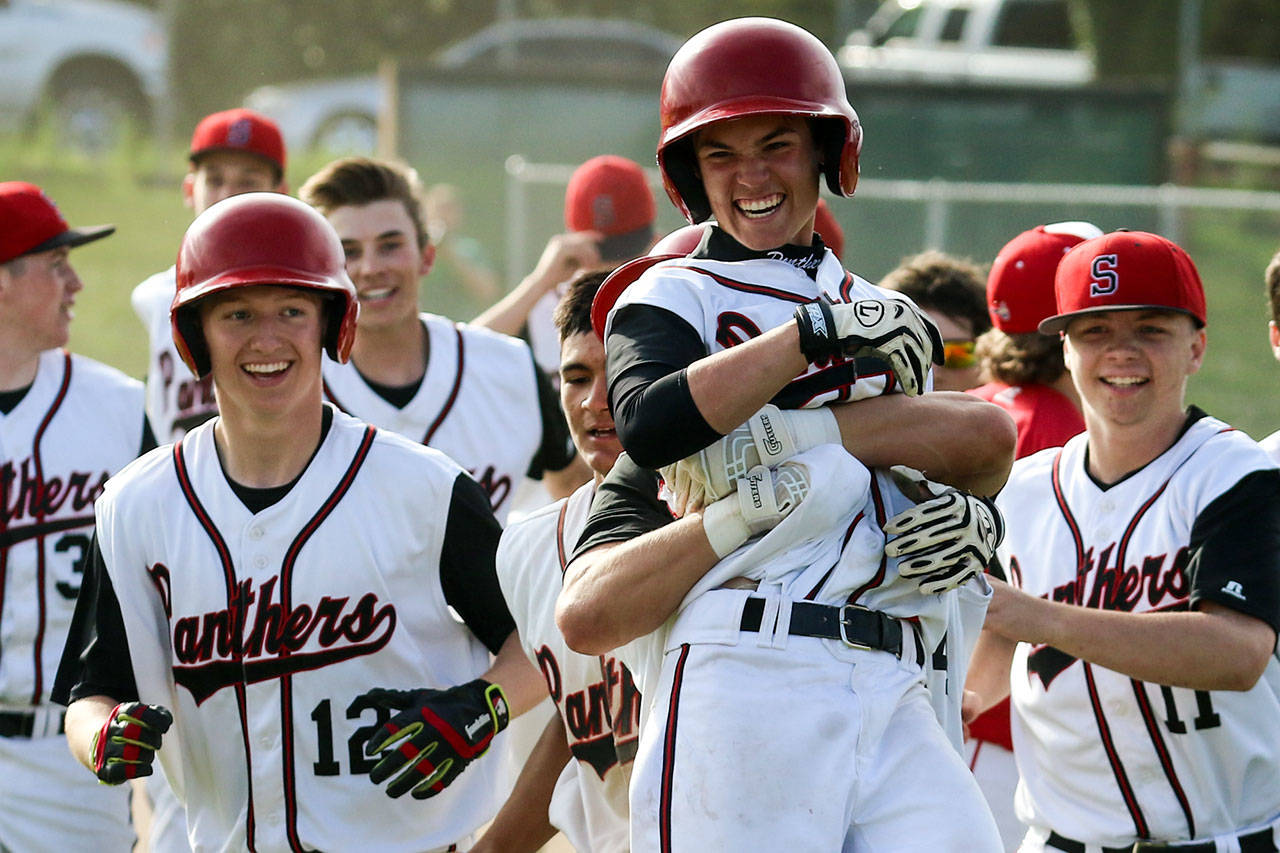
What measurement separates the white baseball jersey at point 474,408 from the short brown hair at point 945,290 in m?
1.22

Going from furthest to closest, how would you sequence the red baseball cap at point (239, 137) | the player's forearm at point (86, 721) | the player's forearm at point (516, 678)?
the red baseball cap at point (239, 137) → the player's forearm at point (516, 678) → the player's forearm at point (86, 721)

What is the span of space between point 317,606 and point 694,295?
4.08 feet

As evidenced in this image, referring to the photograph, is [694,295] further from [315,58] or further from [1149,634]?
[315,58]

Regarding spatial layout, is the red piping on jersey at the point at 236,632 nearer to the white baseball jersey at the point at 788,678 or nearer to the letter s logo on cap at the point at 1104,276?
the white baseball jersey at the point at 788,678

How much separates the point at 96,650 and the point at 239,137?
3.14 metres

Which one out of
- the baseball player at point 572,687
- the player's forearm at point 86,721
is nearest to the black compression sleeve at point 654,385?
the baseball player at point 572,687

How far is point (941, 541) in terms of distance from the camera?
2760 mm

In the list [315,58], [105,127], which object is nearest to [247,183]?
[105,127]

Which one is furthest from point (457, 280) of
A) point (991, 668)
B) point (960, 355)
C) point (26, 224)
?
point (991, 668)

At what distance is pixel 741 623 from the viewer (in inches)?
109

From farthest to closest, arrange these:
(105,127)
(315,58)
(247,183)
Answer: (315,58) < (105,127) < (247,183)

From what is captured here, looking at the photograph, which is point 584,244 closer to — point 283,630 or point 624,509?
point 283,630

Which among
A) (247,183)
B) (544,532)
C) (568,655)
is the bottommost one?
(568,655)

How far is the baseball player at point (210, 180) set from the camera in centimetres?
571
